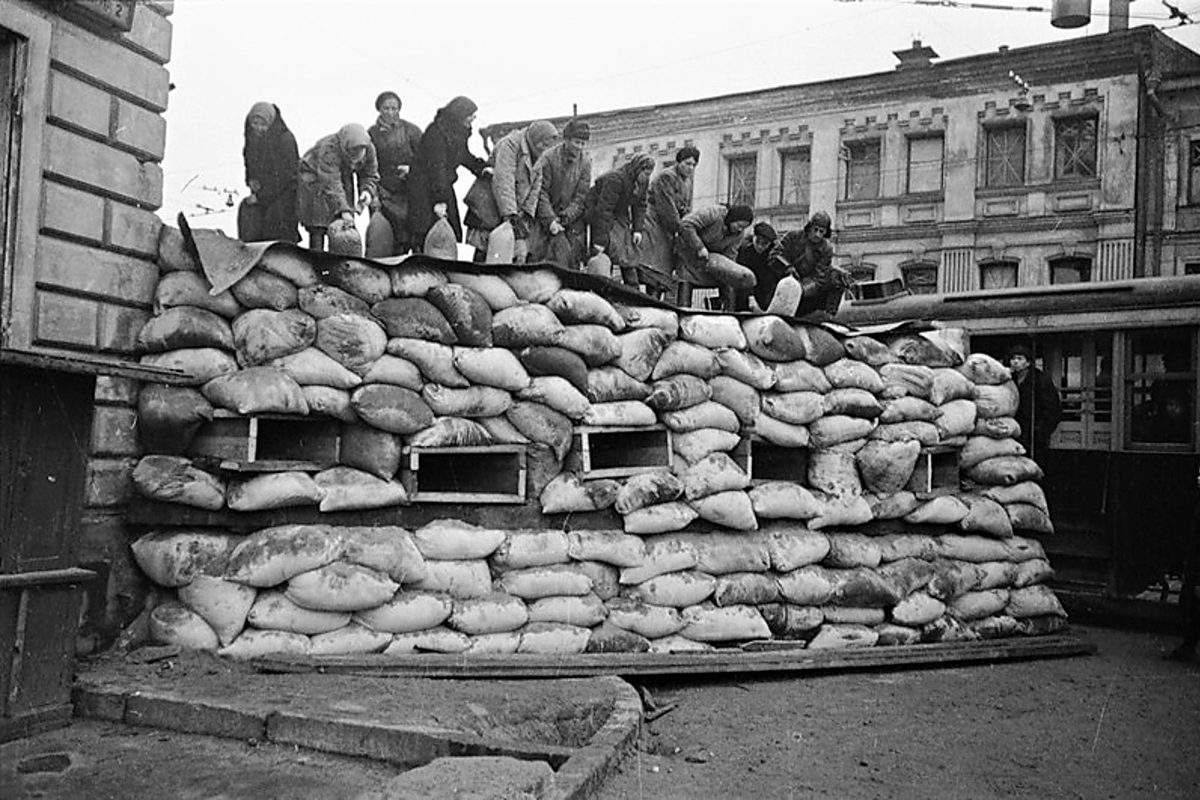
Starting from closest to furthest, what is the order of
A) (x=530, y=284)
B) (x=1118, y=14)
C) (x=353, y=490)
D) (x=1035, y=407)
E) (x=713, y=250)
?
1. (x=353, y=490)
2. (x=530, y=284)
3. (x=713, y=250)
4. (x=1035, y=407)
5. (x=1118, y=14)

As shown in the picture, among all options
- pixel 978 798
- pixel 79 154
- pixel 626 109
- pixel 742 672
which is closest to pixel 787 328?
pixel 742 672

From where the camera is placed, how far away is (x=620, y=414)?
602cm

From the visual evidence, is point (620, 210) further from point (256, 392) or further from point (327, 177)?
point (256, 392)

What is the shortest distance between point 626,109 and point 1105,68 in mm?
8396

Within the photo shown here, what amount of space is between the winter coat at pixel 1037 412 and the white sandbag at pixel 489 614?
4.98 m

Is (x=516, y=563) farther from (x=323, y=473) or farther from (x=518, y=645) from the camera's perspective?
(x=323, y=473)

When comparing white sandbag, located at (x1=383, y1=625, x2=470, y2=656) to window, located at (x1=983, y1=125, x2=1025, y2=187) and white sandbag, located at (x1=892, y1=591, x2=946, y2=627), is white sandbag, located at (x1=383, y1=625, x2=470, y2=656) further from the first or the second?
window, located at (x1=983, y1=125, x2=1025, y2=187)

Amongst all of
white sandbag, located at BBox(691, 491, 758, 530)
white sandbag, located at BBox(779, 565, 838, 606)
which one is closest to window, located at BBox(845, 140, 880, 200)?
white sandbag, located at BBox(779, 565, 838, 606)

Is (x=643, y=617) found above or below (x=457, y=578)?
below

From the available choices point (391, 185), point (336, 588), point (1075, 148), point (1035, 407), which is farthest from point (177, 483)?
point (1075, 148)

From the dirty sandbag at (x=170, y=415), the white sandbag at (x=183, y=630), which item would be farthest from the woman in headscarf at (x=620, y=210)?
the white sandbag at (x=183, y=630)

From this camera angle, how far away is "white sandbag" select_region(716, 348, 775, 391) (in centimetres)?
646

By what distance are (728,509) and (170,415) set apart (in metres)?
3.07

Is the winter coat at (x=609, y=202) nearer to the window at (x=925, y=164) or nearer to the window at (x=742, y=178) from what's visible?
the window at (x=925, y=164)
